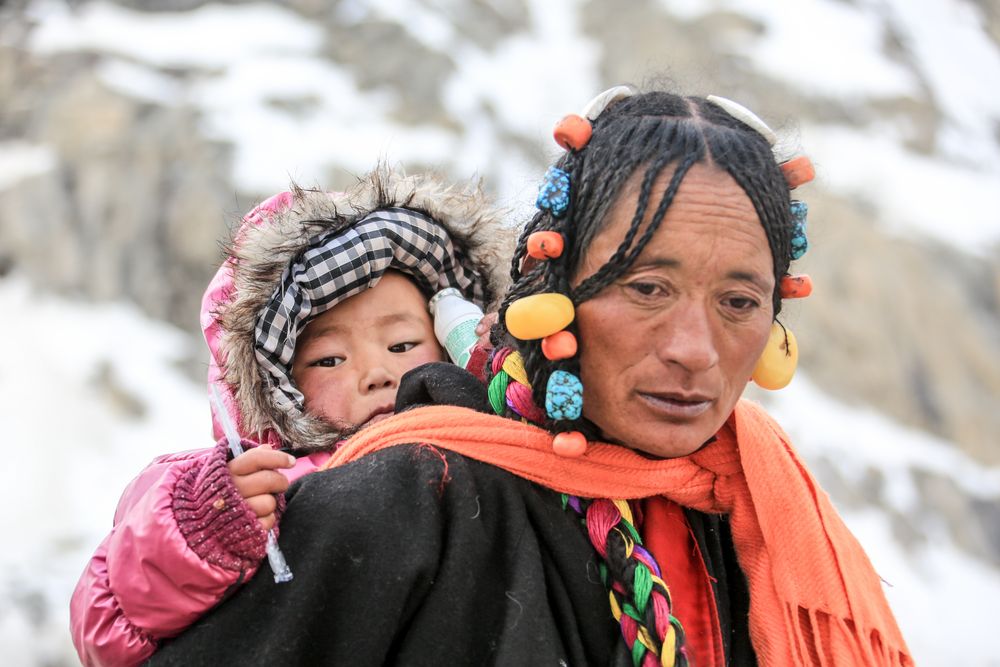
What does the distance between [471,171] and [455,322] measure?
859cm

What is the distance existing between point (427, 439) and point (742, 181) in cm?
77

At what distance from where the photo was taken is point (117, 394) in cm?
859

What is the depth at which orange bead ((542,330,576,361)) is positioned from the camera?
170 centimetres

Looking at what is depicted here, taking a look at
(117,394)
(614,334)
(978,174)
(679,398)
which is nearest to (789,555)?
(679,398)

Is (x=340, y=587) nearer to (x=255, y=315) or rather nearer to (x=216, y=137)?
(x=255, y=315)

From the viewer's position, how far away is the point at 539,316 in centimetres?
168

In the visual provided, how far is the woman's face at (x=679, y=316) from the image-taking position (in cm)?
168

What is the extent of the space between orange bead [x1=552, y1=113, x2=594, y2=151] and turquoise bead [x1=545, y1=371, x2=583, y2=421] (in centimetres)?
45

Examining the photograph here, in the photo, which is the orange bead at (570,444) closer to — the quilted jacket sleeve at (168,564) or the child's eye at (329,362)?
the quilted jacket sleeve at (168,564)

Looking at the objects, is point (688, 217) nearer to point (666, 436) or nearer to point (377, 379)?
point (666, 436)

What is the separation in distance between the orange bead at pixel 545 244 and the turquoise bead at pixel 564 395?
0.22 meters

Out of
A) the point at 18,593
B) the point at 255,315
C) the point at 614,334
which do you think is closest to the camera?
the point at 614,334

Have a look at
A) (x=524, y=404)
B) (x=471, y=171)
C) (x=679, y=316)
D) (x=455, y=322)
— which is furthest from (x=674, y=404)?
(x=471, y=171)

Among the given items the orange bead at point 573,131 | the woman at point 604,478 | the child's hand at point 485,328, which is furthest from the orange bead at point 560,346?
the child's hand at point 485,328
